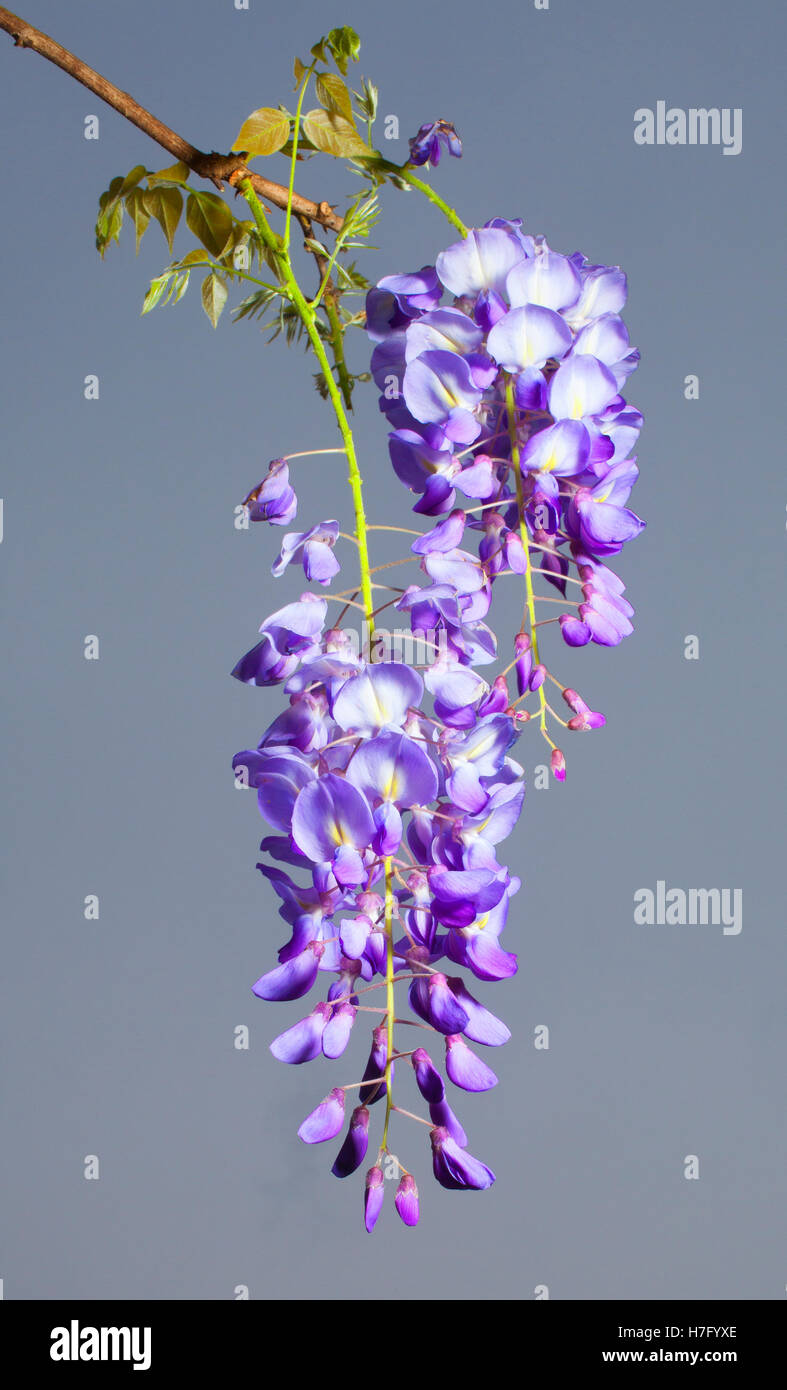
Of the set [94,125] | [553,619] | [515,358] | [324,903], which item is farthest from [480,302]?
[94,125]

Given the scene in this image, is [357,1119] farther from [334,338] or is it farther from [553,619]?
[334,338]

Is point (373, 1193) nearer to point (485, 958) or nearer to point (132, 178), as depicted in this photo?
point (485, 958)

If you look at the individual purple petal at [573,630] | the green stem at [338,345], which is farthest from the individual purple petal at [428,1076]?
the green stem at [338,345]

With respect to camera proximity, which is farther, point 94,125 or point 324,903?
point 94,125

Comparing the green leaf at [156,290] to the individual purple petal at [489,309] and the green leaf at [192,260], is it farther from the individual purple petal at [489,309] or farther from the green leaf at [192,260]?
the individual purple petal at [489,309]

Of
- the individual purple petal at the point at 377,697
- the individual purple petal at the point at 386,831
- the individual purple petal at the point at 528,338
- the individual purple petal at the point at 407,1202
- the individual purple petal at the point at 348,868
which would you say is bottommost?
the individual purple petal at the point at 407,1202

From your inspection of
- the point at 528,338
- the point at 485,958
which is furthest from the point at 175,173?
the point at 485,958

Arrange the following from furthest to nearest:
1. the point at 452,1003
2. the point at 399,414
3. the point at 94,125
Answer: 1. the point at 94,125
2. the point at 399,414
3. the point at 452,1003
